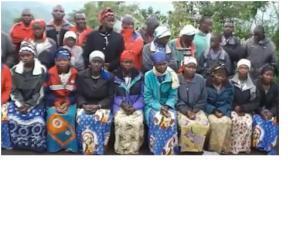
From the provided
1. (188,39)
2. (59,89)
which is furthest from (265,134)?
(59,89)

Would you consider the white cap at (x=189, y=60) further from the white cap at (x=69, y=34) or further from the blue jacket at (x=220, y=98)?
the white cap at (x=69, y=34)

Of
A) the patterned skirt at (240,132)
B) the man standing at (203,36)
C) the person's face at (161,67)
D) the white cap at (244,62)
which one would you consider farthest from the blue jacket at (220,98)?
the person's face at (161,67)

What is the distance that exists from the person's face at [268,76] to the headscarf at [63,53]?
1819 millimetres

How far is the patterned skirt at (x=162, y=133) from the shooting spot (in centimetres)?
558

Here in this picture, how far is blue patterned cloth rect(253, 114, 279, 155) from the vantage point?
229 inches

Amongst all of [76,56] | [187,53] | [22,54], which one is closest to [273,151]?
[187,53]

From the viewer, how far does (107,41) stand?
5660 mm

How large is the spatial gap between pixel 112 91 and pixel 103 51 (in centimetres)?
37

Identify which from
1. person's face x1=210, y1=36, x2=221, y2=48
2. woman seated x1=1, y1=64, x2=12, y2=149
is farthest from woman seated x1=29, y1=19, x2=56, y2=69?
person's face x1=210, y1=36, x2=221, y2=48

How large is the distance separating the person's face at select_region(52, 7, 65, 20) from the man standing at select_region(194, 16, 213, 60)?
1.25 m

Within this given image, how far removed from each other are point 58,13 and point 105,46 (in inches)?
20.7

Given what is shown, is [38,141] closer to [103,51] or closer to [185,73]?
[103,51]

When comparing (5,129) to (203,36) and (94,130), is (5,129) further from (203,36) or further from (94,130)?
(203,36)

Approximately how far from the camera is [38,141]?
564cm
